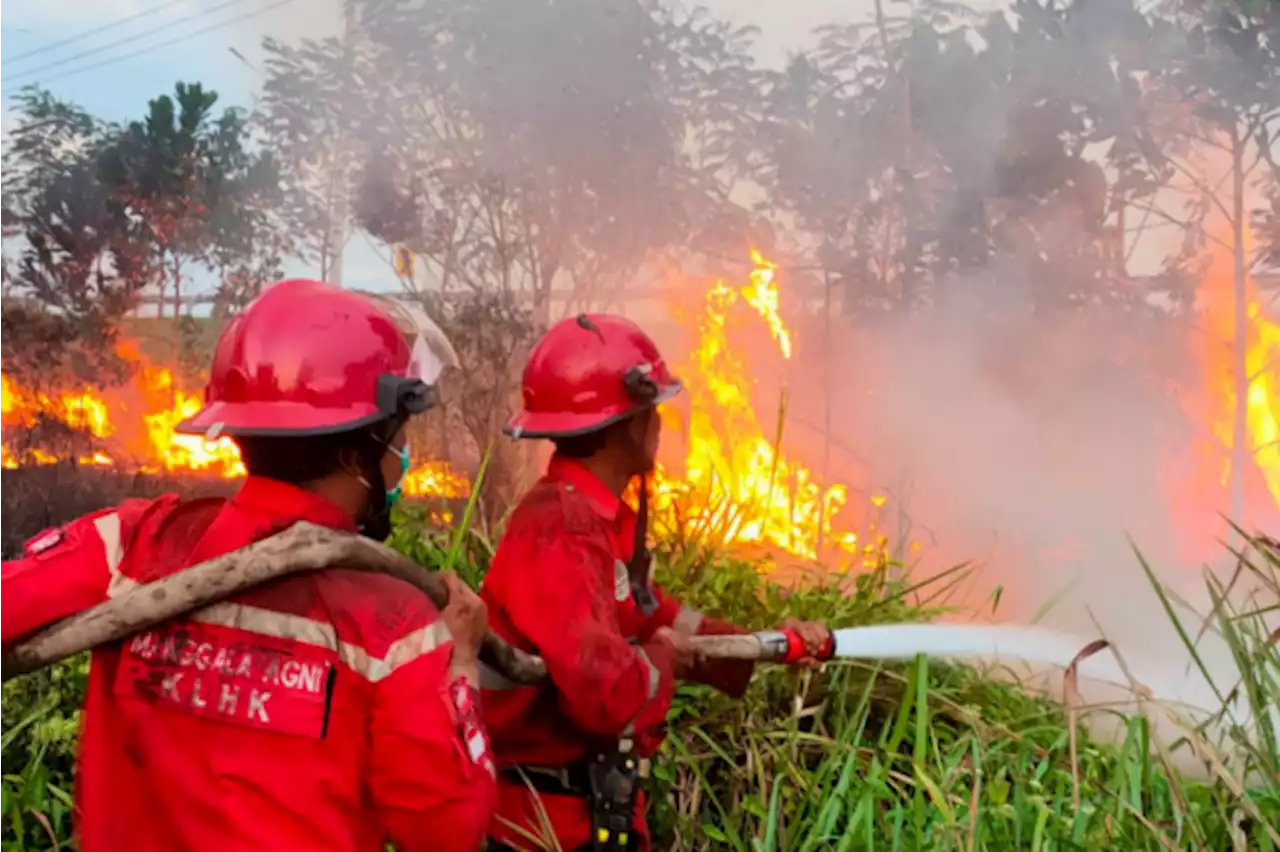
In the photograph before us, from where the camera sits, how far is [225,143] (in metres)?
6.00

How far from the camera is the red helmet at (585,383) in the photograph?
98.7 inches

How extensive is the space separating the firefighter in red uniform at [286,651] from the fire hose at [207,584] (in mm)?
33

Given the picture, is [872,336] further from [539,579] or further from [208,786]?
[208,786]

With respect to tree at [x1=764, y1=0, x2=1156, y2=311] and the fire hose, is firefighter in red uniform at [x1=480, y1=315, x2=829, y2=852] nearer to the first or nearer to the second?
the fire hose

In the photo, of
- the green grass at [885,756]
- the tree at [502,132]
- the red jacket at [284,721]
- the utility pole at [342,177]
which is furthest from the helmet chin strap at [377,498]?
the utility pole at [342,177]

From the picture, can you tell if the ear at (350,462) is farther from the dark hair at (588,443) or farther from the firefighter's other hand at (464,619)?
the dark hair at (588,443)

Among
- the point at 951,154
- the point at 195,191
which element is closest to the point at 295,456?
the point at 195,191

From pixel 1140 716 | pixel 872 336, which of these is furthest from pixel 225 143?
pixel 1140 716

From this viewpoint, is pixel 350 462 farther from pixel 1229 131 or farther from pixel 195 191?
pixel 1229 131

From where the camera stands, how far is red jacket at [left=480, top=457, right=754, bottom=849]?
2.13m

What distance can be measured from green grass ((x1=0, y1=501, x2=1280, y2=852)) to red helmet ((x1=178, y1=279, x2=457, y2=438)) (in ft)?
4.51

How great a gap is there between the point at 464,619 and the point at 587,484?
0.83m

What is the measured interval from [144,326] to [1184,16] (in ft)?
21.6

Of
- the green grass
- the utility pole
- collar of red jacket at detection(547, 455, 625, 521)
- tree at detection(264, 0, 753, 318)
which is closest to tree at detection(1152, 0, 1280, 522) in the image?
the green grass
